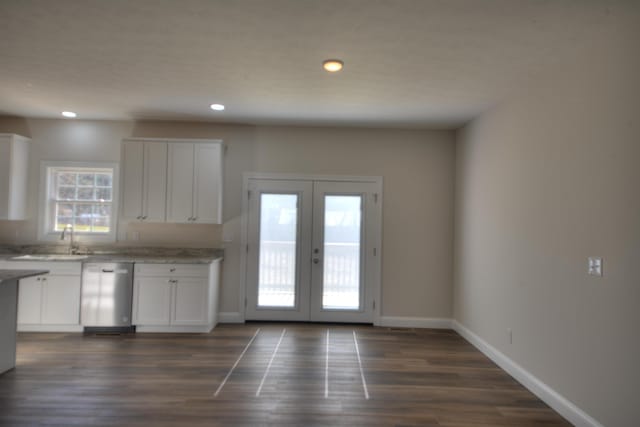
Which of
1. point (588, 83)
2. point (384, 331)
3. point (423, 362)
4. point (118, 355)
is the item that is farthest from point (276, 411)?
point (588, 83)

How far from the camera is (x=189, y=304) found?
4.66 metres

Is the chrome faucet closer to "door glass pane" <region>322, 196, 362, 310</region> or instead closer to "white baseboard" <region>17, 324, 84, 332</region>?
"white baseboard" <region>17, 324, 84, 332</region>

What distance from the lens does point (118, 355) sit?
387 centimetres

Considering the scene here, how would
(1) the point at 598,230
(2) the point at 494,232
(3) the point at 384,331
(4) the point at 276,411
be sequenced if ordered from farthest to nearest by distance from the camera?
(3) the point at 384,331
(2) the point at 494,232
(4) the point at 276,411
(1) the point at 598,230

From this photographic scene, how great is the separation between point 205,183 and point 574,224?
3.88 meters

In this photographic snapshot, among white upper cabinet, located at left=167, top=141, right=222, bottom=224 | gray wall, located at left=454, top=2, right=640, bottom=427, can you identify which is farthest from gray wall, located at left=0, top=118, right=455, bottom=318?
gray wall, located at left=454, top=2, right=640, bottom=427

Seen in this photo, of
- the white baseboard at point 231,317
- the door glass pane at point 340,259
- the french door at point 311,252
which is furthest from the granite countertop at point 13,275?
the door glass pane at point 340,259

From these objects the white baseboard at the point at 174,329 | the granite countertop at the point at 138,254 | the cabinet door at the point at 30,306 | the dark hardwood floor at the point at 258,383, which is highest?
the granite countertop at the point at 138,254

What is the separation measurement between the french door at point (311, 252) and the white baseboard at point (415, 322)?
0.24 metres

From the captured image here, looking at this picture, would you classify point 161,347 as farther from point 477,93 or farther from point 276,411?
point 477,93

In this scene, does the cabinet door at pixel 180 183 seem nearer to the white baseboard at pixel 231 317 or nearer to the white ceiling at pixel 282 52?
the white ceiling at pixel 282 52

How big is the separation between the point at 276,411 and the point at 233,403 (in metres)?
0.34

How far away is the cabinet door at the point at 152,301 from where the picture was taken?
461 centimetres

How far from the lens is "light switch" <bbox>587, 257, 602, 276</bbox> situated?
251 centimetres
